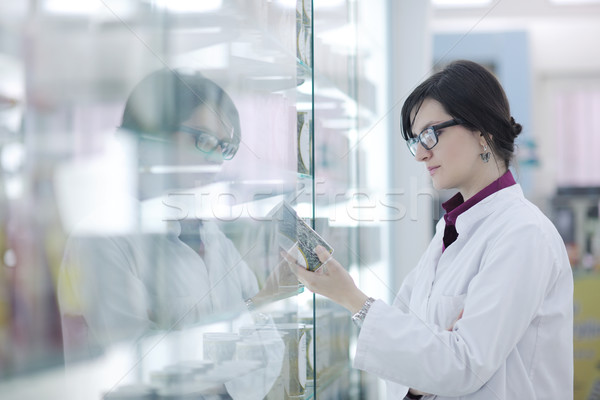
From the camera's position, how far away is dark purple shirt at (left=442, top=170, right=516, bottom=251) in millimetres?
1177

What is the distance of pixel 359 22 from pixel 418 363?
1.51 meters

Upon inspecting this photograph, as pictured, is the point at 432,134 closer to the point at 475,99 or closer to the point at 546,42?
the point at 475,99

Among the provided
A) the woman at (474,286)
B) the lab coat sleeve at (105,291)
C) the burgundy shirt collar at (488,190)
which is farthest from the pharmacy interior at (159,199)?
the burgundy shirt collar at (488,190)

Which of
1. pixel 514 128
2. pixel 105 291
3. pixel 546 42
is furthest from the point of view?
pixel 546 42

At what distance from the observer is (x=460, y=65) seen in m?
1.17

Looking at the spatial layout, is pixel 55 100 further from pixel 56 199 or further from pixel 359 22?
pixel 359 22

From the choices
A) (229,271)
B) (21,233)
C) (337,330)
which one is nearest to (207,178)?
(229,271)

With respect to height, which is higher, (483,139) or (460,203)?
(483,139)

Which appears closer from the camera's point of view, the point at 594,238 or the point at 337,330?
the point at 337,330

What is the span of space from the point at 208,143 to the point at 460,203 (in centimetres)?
67

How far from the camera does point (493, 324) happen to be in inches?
38.7

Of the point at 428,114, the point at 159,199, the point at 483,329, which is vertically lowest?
the point at 483,329

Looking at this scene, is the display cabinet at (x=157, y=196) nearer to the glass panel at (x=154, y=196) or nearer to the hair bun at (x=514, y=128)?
the glass panel at (x=154, y=196)

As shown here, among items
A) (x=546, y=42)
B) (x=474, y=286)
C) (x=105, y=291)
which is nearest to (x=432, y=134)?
(x=474, y=286)
